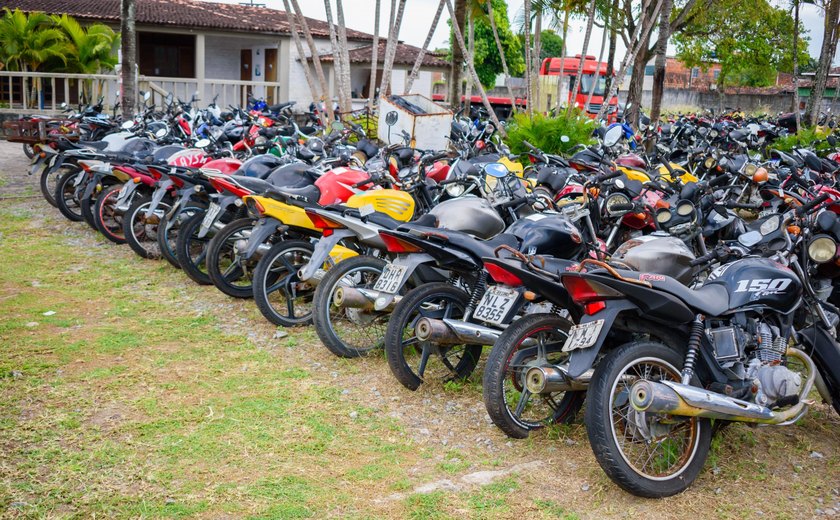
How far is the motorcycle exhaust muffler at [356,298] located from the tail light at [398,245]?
272 mm

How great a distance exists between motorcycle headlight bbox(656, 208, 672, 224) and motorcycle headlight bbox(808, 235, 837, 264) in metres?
1.24

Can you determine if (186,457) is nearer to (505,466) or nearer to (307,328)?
(505,466)

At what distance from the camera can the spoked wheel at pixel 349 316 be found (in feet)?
16.9

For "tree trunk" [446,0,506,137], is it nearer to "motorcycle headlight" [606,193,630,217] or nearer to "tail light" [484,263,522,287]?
"motorcycle headlight" [606,193,630,217]

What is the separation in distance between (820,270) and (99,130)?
33.4 feet

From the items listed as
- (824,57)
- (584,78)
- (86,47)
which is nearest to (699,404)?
(824,57)

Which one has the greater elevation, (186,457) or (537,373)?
(537,373)

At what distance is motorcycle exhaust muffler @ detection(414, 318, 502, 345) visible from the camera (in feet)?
14.4

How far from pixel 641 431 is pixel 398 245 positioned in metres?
1.82

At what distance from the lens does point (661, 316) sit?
3.59m

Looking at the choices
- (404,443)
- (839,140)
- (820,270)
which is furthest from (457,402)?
(839,140)

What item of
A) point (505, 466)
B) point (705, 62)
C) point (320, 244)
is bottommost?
point (505, 466)

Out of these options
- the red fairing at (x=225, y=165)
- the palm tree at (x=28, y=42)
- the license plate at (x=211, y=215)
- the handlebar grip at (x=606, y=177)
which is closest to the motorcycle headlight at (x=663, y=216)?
the handlebar grip at (x=606, y=177)

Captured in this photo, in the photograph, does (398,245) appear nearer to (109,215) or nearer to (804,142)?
(109,215)
